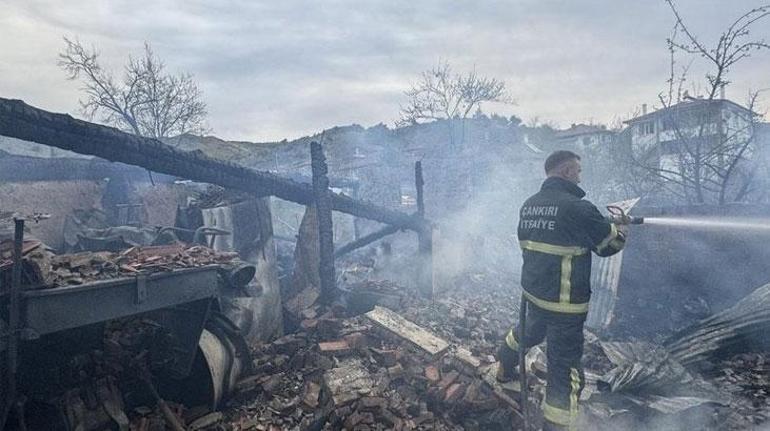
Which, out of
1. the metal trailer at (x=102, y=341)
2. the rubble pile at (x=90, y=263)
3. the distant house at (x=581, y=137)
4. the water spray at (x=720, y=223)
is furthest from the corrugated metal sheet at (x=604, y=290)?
the distant house at (x=581, y=137)

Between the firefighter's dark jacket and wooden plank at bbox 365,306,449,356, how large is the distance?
1625 mm

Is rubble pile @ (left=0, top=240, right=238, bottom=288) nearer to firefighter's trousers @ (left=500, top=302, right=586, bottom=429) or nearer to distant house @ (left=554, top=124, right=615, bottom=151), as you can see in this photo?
firefighter's trousers @ (left=500, top=302, right=586, bottom=429)

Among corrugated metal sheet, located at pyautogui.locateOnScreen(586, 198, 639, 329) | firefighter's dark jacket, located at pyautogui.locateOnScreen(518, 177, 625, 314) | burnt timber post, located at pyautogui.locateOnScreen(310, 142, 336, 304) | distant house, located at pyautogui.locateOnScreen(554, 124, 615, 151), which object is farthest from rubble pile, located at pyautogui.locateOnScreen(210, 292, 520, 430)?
distant house, located at pyautogui.locateOnScreen(554, 124, 615, 151)

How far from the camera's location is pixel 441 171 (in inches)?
1007

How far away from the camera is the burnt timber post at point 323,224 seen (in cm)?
702

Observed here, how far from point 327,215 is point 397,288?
2246 millimetres

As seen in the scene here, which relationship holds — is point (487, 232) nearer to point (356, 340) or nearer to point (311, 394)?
point (356, 340)

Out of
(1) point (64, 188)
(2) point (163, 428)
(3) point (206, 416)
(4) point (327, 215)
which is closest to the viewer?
(2) point (163, 428)

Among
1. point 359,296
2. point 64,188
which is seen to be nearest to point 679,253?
point 359,296

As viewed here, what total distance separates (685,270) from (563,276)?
457 cm

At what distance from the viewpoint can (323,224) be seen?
718 centimetres

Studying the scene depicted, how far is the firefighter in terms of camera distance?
342 cm

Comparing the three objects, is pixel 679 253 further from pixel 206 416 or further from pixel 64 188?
pixel 64 188

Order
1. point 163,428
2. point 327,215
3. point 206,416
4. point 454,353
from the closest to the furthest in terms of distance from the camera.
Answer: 1. point 163,428
2. point 206,416
3. point 454,353
4. point 327,215
